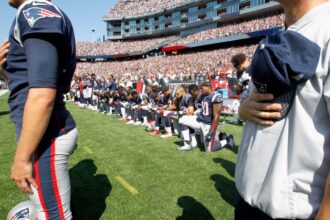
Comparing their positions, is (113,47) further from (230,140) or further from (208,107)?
(230,140)

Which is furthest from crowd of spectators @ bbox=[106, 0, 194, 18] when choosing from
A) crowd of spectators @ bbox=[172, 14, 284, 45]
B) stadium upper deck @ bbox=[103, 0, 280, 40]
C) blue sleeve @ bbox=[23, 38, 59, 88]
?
blue sleeve @ bbox=[23, 38, 59, 88]

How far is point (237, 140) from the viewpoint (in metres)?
7.75

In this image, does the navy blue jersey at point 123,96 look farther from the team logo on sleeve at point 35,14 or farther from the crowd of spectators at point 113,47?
the crowd of spectators at point 113,47

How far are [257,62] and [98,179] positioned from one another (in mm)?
4348

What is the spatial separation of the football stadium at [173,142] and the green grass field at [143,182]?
24mm

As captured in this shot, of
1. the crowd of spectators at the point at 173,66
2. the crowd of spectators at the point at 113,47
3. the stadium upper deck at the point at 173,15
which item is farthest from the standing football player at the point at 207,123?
the crowd of spectators at the point at 113,47

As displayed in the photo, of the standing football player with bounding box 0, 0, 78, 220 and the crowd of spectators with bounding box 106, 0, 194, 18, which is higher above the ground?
the crowd of spectators with bounding box 106, 0, 194, 18

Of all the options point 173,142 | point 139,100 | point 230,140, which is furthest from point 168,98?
point 230,140

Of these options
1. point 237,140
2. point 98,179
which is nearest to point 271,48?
point 98,179

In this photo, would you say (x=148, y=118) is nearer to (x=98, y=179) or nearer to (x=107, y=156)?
(x=107, y=156)

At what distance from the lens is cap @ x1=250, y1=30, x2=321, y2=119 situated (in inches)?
36.9

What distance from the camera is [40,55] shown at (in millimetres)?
1441

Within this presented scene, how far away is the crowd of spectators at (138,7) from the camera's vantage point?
6812 cm

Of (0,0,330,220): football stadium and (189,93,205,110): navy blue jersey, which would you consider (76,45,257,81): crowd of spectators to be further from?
(0,0,330,220): football stadium
